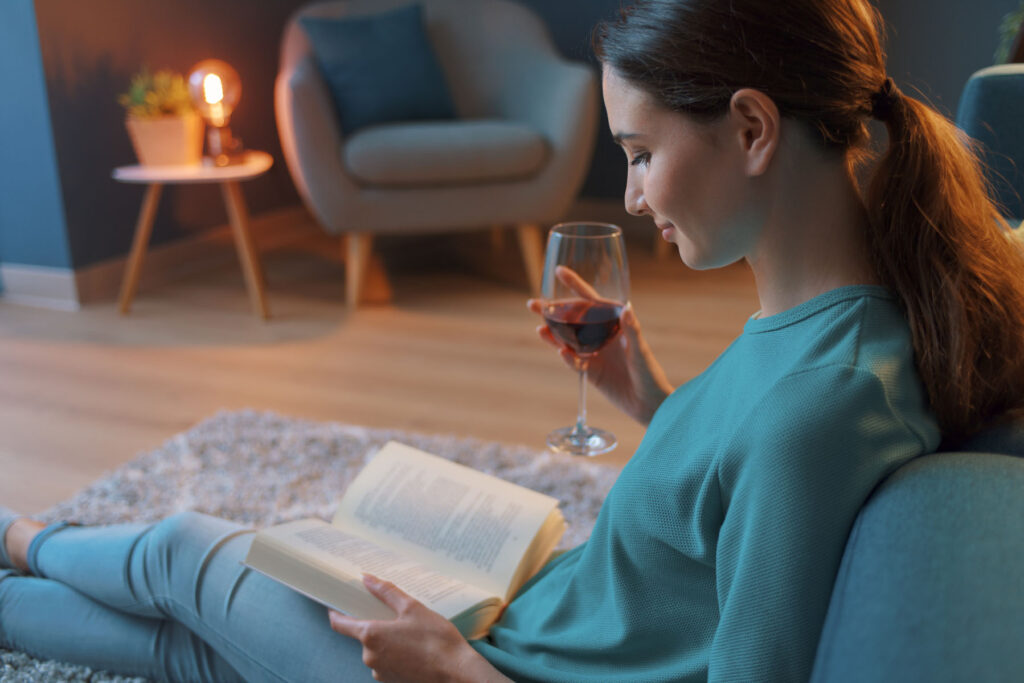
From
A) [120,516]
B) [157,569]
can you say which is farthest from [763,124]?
[120,516]

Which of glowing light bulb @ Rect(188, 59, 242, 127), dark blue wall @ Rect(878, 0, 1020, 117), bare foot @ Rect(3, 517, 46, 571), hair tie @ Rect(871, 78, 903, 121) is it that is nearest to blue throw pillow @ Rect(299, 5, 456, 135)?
glowing light bulb @ Rect(188, 59, 242, 127)

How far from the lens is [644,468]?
0.73 metres

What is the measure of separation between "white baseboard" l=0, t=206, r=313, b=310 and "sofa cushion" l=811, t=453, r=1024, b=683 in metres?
2.93

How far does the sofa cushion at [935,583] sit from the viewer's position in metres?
0.42

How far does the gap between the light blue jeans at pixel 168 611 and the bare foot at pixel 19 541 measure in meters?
0.03

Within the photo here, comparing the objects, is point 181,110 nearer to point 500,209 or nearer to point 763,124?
point 500,209

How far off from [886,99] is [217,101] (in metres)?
2.60

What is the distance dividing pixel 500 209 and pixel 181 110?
1.05 m

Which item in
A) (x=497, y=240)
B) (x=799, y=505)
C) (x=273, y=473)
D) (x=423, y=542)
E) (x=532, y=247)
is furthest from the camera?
(x=497, y=240)

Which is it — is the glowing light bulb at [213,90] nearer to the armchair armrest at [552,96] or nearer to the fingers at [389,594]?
the armchair armrest at [552,96]

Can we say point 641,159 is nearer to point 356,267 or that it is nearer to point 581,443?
point 581,443

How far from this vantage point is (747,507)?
1.92 ft

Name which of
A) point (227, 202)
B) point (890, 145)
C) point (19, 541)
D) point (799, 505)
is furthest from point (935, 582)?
point (227, 202)

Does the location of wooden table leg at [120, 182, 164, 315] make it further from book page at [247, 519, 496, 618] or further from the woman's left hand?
the woman's left hand
